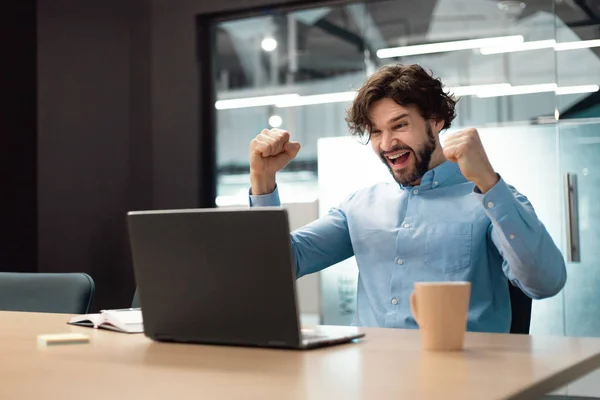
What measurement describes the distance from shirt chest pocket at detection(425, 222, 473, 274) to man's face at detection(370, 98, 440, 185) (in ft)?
0.55

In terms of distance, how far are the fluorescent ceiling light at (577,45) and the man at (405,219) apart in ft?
7.06

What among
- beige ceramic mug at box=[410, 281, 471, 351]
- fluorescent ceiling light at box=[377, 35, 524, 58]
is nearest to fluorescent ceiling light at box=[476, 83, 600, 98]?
fluorescent ceiling light at box=[377, 35, 524, 58]

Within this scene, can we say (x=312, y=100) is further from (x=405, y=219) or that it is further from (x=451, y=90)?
(x=405, y=219)

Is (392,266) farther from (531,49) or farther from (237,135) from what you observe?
(237,135)

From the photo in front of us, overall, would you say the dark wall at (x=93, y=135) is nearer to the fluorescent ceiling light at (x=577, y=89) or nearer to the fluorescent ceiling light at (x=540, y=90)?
the fluorescent ceiling light at (x=540, y=90)

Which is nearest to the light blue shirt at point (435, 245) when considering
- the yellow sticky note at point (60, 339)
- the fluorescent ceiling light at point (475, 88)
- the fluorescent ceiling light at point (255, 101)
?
the yellow sticky note at point (60, 339)

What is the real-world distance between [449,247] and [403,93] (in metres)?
0.40

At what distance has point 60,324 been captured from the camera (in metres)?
1.60

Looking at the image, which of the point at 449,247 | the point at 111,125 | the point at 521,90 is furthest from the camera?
the point at 111,125

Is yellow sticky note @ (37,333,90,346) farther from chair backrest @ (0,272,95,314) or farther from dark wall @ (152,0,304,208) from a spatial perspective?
dark wall @ (152,0,304,208)

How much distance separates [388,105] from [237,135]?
11.8 feet

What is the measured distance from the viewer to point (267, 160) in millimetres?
1996

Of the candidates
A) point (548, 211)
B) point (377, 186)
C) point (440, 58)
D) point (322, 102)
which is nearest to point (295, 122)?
point (322, 102)

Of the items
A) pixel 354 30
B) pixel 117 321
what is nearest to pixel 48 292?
pixel 117 321
